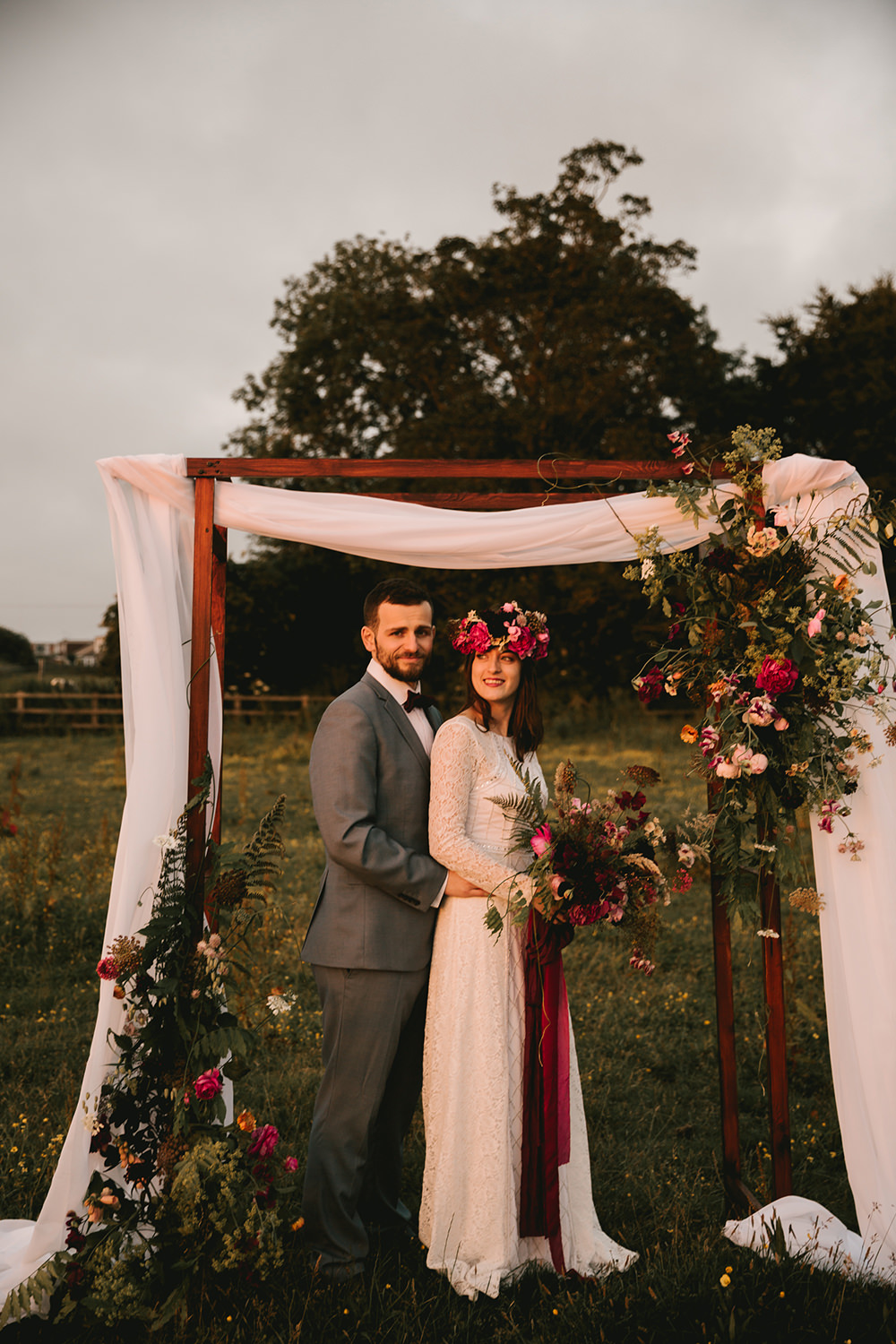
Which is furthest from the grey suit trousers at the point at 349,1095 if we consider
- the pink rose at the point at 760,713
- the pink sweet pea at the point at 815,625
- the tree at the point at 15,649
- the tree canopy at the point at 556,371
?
the tree at the point at 15,649

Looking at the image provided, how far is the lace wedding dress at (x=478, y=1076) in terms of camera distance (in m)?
3.16

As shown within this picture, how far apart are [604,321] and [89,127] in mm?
9743

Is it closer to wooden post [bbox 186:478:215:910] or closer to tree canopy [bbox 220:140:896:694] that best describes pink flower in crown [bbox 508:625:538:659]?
wooden post [bbox 186:478:215:910]

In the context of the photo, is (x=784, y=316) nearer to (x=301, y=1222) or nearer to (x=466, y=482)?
(x=466, y=482)

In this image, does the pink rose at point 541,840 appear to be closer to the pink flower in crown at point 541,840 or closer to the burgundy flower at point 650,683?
the pink flower in crown at point 541,840

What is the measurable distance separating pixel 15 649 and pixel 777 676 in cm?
3341

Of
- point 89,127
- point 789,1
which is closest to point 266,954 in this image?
point 89,127

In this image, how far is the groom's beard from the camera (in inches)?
140

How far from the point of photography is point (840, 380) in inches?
693

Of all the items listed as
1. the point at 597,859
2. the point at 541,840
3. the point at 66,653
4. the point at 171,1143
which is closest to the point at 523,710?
the point at 541,840

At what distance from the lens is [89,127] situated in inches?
395

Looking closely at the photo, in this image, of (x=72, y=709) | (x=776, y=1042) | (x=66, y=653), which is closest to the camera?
(x=776, y=1042)

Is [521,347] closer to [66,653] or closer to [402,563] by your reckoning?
[402,563]

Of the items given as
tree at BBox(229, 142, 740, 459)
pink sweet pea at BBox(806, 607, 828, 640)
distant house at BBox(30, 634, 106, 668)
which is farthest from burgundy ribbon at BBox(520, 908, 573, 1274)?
distant house at BBox(30, 634, 106, 668)
